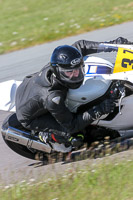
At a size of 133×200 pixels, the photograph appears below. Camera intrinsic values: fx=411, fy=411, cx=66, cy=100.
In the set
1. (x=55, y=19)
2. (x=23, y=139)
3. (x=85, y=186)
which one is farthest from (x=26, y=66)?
(x=85, y=186)

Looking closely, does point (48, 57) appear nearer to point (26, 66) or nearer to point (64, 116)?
point (26, 66)

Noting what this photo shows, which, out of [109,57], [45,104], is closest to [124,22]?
[109,57]

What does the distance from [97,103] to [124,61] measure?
55 centimetres

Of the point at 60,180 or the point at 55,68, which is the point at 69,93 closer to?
the point at 55,68

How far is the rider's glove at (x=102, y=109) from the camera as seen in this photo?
4179mm

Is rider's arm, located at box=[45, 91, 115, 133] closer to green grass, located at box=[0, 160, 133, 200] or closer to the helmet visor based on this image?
the helmet visor

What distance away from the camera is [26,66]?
7.67m

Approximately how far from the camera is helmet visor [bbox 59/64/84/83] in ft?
13.4

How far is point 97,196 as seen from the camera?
3510 mm

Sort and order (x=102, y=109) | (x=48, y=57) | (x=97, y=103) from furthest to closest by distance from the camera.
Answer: (x=48, y=57) < (x=97, y=103) < (x=102, y=109)

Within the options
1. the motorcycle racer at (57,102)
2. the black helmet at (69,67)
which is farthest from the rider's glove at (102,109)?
the black helmet at (69,67)

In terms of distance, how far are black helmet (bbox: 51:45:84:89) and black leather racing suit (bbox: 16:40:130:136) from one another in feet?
0.38

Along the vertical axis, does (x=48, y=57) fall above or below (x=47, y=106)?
below

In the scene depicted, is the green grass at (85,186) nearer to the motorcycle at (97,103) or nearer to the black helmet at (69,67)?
the motorcycle at (97,103)
